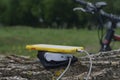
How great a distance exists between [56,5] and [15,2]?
657cm

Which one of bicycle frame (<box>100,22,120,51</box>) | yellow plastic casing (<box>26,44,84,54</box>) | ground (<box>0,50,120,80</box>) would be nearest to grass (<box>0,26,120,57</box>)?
bicycle frame (<box>100,22,120,51</box>)

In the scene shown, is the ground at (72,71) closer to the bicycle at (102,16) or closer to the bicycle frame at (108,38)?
the bicycle at (102,16)

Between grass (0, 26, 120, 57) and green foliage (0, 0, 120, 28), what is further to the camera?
green foliage (0, 0, 120, 28)

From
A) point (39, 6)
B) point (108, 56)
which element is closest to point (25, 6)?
point (39, 6)

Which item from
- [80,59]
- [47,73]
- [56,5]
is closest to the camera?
[47,73]

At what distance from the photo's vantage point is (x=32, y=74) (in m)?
3.45

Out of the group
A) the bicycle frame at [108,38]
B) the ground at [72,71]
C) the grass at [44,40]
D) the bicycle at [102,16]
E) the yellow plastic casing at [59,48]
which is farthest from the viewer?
the grass at [44,40]

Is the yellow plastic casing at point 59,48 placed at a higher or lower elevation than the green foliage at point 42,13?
higher

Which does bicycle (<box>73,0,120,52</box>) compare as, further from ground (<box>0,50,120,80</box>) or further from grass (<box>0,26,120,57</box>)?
grass (<box>0,26,120,57</box>)

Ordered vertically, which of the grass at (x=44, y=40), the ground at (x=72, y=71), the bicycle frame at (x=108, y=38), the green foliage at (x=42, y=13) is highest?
the ground at (x=72, y=71)

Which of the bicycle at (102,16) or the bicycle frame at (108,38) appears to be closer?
the bicycle at (102,16)

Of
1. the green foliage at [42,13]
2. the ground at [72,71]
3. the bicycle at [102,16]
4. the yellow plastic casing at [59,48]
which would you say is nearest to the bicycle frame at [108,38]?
the bicycle at [102,16]

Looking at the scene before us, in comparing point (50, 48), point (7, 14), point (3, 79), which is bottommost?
point (7, 14)

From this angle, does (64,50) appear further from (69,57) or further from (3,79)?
(3,79)
